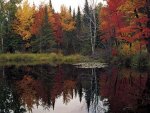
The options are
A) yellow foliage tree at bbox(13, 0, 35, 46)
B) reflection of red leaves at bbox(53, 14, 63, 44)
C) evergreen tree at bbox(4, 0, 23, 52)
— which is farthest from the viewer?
reflection of red leaves at bbox(53, 14, 63, 44)

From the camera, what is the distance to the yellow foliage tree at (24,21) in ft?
193

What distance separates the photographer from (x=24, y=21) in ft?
193

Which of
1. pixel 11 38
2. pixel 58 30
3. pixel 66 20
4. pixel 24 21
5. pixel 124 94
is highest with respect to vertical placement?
pixel 66 20

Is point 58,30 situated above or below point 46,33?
above

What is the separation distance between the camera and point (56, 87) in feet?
72.7

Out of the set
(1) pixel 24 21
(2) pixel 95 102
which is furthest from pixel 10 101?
(1) pixel 24 21

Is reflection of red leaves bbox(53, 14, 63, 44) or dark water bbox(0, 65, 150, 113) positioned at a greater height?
reflection of red leaves bbox(53, 14, 63, 44)

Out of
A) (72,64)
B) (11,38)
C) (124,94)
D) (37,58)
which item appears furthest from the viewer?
(11,38)

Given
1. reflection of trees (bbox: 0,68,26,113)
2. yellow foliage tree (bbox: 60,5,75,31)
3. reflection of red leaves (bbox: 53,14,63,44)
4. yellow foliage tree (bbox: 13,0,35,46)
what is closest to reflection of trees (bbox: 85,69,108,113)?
reflection of trees (bbox: 0,68,26,113)

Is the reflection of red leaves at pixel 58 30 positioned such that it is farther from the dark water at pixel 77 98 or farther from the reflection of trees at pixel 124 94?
the reflection of trees at pixel 124 94

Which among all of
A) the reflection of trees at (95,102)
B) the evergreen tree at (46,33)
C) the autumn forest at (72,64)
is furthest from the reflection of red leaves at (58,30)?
the reflection of trees at (95,102)

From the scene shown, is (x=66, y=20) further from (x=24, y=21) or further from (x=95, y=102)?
(x=95, y=102)

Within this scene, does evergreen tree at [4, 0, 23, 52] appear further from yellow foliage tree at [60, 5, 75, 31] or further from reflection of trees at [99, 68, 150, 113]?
reflection of trees at [99, 68, 150, 113]

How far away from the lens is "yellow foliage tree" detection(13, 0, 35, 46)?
58.8 meters
